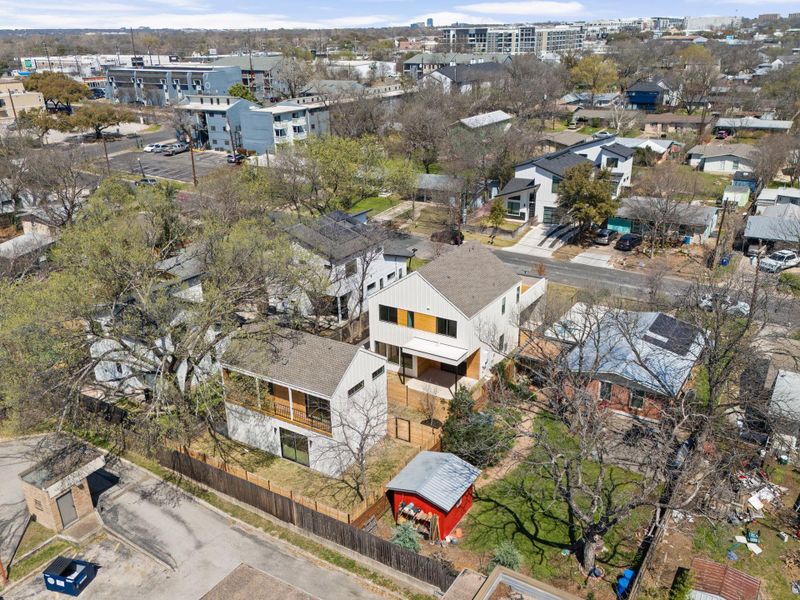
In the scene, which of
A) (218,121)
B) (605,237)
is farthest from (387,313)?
(218,121)

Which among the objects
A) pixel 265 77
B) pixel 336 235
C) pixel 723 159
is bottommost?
pixel 723 159

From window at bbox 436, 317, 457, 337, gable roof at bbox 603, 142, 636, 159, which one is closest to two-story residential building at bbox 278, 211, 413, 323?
window at bbox 436, 317, 457, 337

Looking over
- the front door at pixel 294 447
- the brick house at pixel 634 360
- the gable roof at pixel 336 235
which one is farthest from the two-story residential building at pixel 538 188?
the front door at pixel 294 447

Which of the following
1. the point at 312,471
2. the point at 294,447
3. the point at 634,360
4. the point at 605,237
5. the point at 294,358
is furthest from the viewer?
the point at 605,237

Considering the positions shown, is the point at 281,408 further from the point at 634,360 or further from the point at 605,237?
the point at 605,237

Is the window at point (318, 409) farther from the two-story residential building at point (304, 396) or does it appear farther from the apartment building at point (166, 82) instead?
the apartment building at point (166, 82)

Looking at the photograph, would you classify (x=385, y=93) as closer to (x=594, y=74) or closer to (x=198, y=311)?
(x=594, y=74)
